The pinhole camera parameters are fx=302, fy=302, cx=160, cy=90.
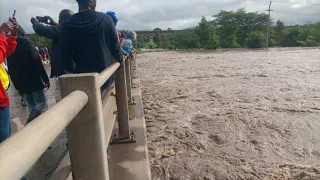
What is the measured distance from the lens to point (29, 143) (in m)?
0.69

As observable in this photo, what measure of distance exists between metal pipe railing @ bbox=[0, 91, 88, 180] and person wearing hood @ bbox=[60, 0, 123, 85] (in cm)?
200

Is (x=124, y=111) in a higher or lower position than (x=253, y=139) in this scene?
higher

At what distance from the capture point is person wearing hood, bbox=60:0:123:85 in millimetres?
2857

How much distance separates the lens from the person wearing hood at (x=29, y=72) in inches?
145

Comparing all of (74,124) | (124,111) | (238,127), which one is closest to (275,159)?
(238,127)

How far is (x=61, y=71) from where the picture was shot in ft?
10.9

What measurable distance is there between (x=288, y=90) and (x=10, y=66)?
7181mm

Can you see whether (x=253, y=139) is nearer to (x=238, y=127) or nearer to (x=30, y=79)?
(x=238, y=127)

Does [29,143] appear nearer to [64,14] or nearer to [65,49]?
[65,49]

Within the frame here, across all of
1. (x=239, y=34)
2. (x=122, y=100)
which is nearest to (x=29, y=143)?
(x=122, y=100)

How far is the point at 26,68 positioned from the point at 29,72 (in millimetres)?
63

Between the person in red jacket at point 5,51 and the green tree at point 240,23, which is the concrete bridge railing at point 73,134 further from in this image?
the green tree at point 240,23

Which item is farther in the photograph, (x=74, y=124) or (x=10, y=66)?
(x=10, y=66)

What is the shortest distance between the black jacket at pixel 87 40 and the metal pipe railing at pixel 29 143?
6.57 feet
